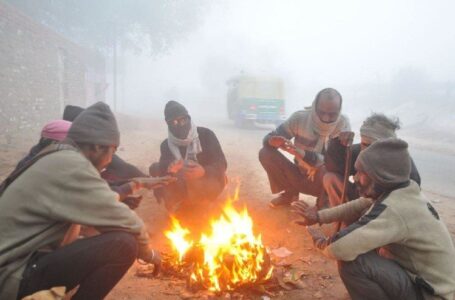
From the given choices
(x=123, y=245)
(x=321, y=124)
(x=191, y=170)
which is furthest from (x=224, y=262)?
(x=321, y=124)

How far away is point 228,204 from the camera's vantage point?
5812mm

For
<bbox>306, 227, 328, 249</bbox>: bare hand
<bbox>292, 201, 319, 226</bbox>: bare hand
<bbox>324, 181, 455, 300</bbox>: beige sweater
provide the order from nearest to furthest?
1. <bbox>324, 181, 455, 300</bbox>: beige sweater
2. <bbox>306, 227, 328, 249</bbox>: bare hand
3. <bbox>292, 201, 319, 226</bbox>: bare hand

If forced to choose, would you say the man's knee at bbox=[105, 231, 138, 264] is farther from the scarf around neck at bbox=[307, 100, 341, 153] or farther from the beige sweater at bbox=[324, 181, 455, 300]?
the scarf around neck at bbox=[307, 100, 341, 153]

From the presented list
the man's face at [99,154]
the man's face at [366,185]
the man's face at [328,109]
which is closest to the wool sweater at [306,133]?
the man's face at [328,109]

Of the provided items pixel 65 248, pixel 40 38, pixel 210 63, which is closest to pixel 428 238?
pixel 65 248

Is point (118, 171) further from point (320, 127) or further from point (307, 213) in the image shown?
point (320, 127)

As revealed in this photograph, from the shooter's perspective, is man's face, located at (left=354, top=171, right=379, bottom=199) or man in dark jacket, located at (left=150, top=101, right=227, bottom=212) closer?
man's face, located at (left=354, top=171, right=379, bottom=199)

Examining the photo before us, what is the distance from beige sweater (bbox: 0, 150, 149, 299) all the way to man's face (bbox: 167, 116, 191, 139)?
2.84m

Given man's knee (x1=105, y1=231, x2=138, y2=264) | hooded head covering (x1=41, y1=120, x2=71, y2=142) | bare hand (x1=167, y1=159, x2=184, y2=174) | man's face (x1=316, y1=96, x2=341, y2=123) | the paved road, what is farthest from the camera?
the paved road

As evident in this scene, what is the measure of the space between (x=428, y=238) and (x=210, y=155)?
11.4 ft

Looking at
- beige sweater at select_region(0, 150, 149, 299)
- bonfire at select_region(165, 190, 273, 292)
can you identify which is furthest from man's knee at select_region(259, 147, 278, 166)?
beige sweater at select_region(0, 150, 149, 299)

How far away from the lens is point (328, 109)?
197 inches

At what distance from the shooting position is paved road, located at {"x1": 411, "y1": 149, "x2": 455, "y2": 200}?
8.54 m

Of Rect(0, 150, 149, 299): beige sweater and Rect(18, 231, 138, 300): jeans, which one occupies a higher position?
Rect(0, 150, 149, 299): beige sweater
